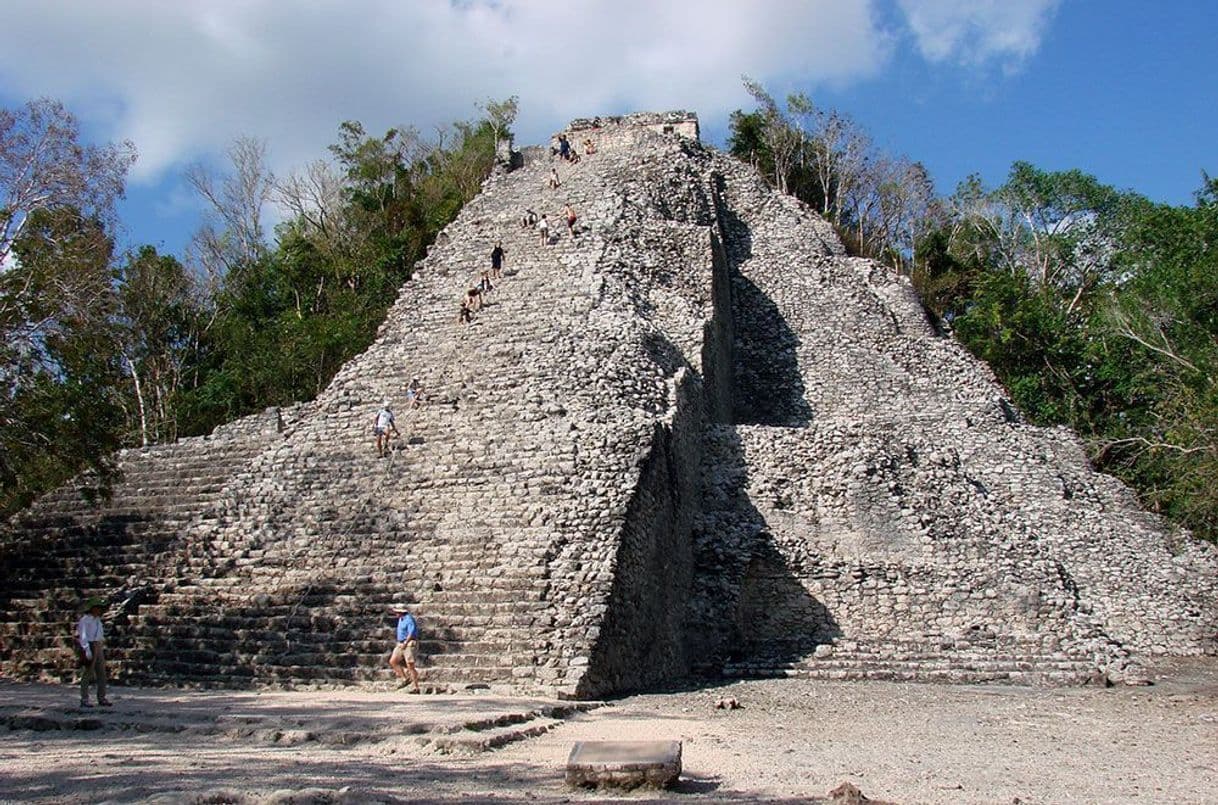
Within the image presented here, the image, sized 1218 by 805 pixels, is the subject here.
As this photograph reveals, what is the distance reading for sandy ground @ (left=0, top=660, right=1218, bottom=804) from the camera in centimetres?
585

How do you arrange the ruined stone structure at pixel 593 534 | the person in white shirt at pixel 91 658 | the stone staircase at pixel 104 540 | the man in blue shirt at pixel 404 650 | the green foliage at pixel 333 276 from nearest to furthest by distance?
the person in white shirt at pixel 91 658 → the man in blue shirt at pixel 404 650 → the ruined stone structure at pixel 593 534 → the stone staircase at pixel 104 540 → the green foliage at pixel 333 276

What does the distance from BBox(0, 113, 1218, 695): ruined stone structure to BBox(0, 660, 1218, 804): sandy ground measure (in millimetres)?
1174

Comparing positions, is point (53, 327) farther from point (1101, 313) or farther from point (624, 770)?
point (1101, 313)

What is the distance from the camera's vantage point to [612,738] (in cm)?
756

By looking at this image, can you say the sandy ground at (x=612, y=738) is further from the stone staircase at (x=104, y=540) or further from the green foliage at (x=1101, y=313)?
the green foliage at (x=1101, y=313)

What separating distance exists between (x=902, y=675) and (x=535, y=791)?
7617 millimetres

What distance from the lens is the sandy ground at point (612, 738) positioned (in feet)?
19.2

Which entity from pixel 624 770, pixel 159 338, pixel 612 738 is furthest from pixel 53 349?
pixel 159 338

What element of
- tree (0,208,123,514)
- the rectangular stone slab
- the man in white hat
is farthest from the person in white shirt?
the rectangular stone slab

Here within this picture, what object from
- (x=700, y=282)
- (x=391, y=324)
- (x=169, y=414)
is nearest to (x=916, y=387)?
(x=700, y=282)

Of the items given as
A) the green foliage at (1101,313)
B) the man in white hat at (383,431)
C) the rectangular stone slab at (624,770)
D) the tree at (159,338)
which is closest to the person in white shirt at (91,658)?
the man in white hat at (383,431)

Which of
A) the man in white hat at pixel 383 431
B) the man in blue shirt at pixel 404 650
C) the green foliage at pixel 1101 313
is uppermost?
the green foliage at pixel 1101 313

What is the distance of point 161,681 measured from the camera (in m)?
10.8

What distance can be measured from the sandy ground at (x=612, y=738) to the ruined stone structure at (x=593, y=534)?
1.17 m
